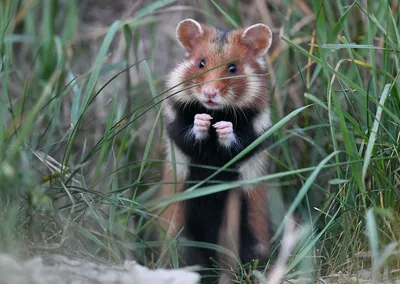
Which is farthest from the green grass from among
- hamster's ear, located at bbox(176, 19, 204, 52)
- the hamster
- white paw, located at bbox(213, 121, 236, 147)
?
white paw, located at bbox(213, 121, 236, 147)

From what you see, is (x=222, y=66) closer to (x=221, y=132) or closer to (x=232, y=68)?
(x=232, y=68)

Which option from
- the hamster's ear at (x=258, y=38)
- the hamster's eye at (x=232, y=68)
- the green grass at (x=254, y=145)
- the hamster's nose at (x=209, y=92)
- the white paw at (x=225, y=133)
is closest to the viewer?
the green grass at (x=254, y=145)

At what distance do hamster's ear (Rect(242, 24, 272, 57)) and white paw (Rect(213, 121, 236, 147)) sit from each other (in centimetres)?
59

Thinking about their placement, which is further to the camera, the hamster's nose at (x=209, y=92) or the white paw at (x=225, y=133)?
the white paw at (x=225, y=133)

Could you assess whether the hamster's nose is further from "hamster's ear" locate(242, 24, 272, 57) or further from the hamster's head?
"hamster's ear" locate(242, 24, 272, 57)

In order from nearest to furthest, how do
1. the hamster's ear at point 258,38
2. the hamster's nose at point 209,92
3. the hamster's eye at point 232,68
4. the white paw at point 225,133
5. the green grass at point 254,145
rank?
the green grass at point 254,145, the hamster's nose at point 209,92, the white paw at point 225,133, the hamster's eye at point 232,68, the hamster's ear at point 258,38

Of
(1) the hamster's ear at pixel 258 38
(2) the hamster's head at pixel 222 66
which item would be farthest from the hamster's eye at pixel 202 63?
(1) the hamster's ear at pixel 258 38

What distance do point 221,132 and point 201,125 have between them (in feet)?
0.41

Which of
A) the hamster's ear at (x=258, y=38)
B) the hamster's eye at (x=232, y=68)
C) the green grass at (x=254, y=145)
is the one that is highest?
the hamster's ear at (x=258, y=38)

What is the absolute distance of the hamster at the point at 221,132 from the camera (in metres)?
4.20

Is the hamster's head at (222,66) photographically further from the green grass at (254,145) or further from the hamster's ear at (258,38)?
the green grass at (254,145)

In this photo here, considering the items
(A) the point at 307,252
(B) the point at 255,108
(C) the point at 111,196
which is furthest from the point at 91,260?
(B) the point at 255,108

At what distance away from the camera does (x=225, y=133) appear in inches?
163

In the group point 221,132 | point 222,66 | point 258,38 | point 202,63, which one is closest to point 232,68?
point 222,66
